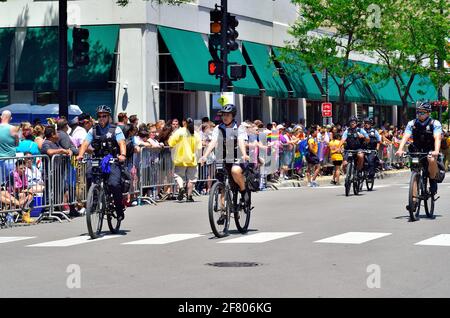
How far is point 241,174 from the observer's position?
16.9m

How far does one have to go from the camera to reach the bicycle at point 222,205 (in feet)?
53.3

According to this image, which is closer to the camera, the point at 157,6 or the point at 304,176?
the point at 304,176

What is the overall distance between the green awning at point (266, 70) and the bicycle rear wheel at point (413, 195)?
27.2m

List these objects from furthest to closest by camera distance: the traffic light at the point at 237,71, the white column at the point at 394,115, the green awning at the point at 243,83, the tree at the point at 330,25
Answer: the white column at the point at 394,115, the tree at the point at 330,25, the green awning at the point at 243,83, the traffic light at the point at 237,71

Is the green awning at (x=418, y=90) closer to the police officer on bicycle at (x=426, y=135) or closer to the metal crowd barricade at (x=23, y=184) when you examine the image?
the police officer on bicycle at (x=426, y=135)

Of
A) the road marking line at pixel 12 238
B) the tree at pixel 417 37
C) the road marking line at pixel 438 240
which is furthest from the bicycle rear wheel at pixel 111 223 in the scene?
the tree at pixel 417 37

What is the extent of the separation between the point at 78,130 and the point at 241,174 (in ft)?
25.2

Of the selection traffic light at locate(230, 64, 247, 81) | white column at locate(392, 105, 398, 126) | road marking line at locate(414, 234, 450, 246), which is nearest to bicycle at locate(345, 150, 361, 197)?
traffic light at locate(230, 64, 247, 81)

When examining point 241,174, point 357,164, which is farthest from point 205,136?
point 241,174

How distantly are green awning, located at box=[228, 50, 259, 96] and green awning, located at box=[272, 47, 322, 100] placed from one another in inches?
134

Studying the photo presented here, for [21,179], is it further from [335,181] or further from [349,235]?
[335,181]

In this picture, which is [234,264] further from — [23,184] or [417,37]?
[417,37]

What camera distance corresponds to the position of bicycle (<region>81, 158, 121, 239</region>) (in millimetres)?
16828

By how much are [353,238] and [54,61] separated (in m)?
24.3
